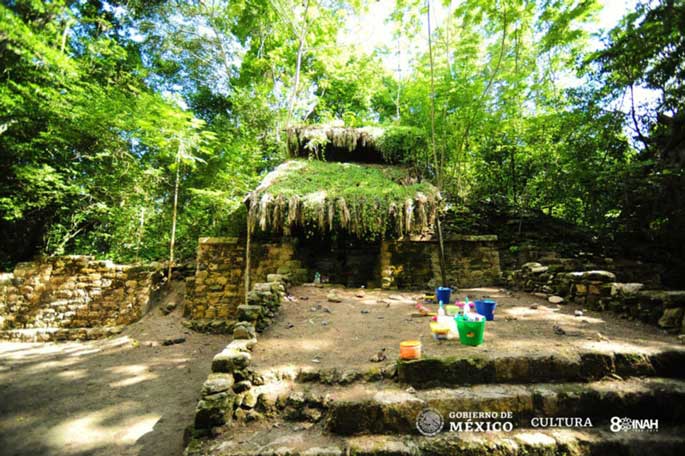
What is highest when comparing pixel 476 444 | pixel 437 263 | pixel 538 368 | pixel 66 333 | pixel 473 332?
pixel 437 263

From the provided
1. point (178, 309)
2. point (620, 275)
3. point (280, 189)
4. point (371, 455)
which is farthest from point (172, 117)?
point (620, 275)

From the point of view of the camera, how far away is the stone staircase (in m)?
1.78

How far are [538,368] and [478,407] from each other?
2.31 feet

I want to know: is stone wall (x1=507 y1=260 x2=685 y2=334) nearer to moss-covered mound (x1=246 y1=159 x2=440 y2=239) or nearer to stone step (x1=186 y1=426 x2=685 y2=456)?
stone step (x1=186 y1=426 x2=685 y2=456)

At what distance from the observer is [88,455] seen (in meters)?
2.73

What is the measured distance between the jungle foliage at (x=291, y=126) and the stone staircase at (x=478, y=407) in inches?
222

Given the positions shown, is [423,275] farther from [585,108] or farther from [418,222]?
[585,108]

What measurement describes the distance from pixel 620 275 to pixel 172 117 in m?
11.3

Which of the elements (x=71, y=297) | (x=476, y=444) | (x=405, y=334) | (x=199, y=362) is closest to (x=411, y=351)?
(x=476, y=444)

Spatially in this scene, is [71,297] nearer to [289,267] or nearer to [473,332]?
[289,267]
